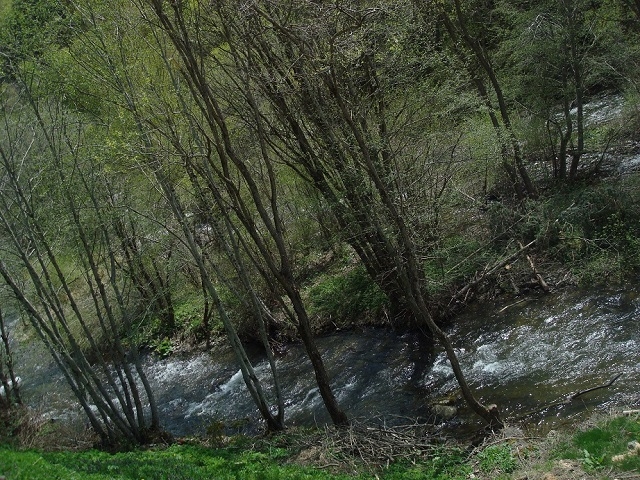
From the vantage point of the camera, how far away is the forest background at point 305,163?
30.1 ft

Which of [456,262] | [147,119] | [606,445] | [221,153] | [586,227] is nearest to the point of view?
[606,445]

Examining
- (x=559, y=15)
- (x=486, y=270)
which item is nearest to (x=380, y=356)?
(x=486, y=270)

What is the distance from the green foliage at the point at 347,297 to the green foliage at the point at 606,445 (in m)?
7.00

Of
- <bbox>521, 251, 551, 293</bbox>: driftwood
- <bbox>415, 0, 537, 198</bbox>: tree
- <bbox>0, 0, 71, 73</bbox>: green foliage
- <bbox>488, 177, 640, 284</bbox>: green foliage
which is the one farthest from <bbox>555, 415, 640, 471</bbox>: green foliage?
<bbox>0, 0, 71, 73</bbox>: green foliage

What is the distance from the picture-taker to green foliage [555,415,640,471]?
5.46 meters

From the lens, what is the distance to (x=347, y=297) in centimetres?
1402

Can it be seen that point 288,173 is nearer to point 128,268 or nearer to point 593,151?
point 128,268

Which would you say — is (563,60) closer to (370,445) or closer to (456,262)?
(456,262)

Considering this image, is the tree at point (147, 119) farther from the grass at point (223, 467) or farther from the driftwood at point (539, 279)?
the driftwood at point (539, 279)

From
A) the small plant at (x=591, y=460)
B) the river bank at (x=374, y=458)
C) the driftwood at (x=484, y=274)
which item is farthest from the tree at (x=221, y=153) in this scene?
the driftwood at (x=484, y=274)

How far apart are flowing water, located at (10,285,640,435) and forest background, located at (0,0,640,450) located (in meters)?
0.59

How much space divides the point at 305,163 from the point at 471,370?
4.91m

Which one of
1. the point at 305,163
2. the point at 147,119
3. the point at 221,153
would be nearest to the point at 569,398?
the point at 221,153

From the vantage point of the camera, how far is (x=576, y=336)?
31.8 feet
